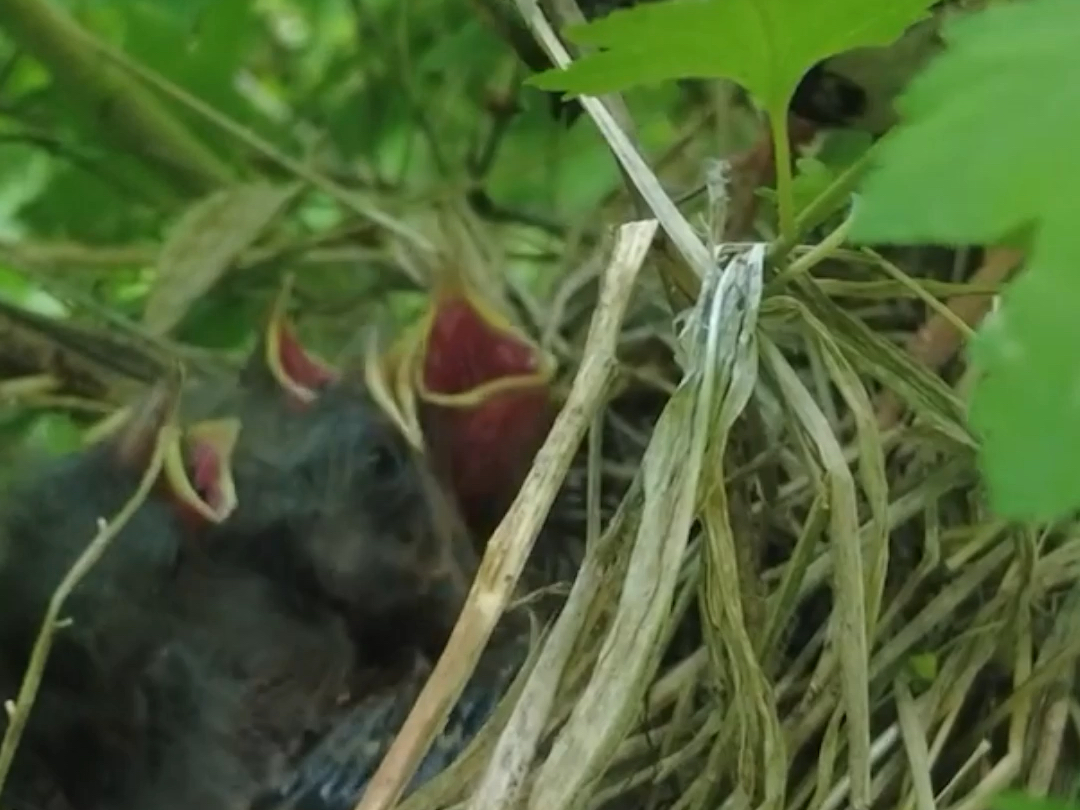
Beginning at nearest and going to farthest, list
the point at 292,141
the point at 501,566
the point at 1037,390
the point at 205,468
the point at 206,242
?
1. the point at 1037,390
2. the point at 501,566
3. the point at 205,468
4. the point at 206,242
5. the point at 292,141

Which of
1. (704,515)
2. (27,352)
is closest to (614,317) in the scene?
(704,515)

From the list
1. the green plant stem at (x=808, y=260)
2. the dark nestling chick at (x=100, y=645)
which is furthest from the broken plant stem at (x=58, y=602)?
the green plant stem at (x=808, y=260)

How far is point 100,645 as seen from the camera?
536 millimetres

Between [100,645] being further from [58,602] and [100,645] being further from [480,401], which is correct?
[480,401]

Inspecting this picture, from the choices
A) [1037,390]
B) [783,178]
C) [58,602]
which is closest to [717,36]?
[783,178]

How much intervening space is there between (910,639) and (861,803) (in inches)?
3.7

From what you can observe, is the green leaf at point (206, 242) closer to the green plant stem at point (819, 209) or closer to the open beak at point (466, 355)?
the open beak at point (466, 355)

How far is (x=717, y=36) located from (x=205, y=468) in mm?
283

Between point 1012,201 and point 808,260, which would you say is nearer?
point 1012,201

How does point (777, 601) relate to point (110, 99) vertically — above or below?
below

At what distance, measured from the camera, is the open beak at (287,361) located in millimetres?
643

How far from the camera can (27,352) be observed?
0.70 metres

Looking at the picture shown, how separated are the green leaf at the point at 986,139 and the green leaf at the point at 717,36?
60mm

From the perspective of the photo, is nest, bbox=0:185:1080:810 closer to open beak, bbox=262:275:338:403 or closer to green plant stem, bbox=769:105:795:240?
green plant stem, bbox=769:105:795:240
